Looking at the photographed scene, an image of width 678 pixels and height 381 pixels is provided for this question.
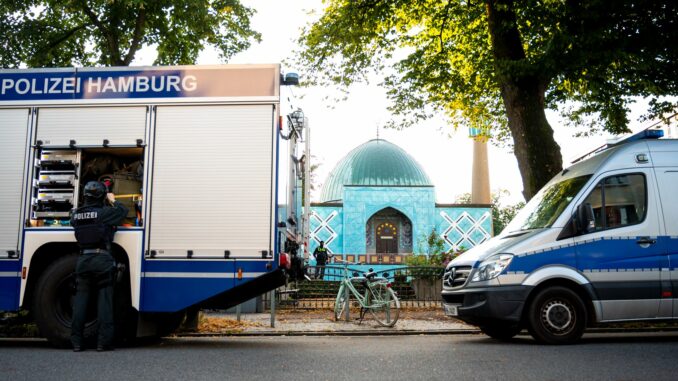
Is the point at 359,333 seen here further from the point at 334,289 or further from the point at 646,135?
the point at 646,135

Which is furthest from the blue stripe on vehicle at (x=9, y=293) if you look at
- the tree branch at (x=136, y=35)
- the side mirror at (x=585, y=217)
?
the tree branch at (x=136, y=35)

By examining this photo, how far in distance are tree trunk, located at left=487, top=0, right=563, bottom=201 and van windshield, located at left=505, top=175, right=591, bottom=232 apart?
2.50 metres

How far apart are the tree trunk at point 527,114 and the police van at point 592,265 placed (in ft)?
11.5

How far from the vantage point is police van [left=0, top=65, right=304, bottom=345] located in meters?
8.02

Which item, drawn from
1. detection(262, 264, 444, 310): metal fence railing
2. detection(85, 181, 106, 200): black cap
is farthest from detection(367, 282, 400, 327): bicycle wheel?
detection(85, 181, 106, 200): black cap

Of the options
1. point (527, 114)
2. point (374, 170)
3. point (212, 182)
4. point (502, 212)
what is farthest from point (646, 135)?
point (502, 212)

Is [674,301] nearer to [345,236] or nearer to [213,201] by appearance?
[213,201]

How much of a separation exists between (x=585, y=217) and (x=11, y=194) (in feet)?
24.3

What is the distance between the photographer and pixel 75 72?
28.4ft

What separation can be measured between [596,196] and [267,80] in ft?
14.8

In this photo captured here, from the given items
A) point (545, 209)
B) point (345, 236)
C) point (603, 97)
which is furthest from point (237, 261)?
point (345, 236)

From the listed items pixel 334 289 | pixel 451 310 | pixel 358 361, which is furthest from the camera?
pixel 334 289

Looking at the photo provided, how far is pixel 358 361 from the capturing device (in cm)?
642

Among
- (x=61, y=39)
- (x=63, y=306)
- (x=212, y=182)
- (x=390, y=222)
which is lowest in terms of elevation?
(x=63, y=306)
